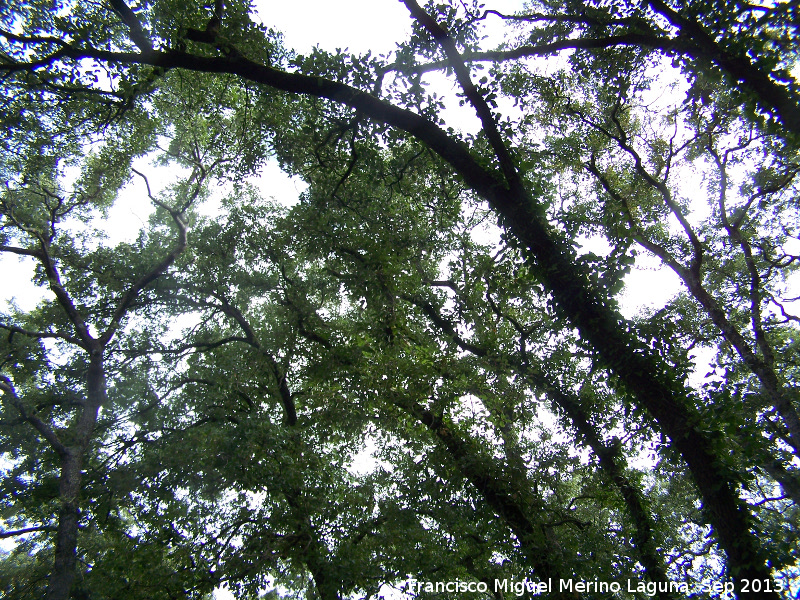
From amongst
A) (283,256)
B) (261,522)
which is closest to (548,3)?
(283,256)

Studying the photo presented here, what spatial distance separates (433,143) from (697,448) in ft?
17.1

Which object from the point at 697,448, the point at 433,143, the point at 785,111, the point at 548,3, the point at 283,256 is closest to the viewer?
the point at 697,448

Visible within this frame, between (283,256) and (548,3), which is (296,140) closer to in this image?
(283,256)

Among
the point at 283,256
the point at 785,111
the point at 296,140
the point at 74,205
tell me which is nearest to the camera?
the point at 785,111

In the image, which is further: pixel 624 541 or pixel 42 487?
pixel 42 487

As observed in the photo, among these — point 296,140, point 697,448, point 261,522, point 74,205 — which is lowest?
point 261,522

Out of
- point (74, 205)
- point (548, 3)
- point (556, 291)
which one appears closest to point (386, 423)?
point (556, 291)

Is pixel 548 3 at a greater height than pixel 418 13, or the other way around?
pixel 548 3

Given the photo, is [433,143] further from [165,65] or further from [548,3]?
[548,3]

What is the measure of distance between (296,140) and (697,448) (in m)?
9.02

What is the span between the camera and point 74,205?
13930mm

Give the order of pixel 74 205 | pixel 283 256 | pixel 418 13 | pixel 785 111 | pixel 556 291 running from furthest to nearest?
pixel 74 205 → pixel 283 256 → pixel 418 13 → pixel 556 291 → pixel 785 111

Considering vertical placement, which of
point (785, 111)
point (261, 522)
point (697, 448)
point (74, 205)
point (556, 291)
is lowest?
point (261, 522)

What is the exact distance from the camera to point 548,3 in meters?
8.69
